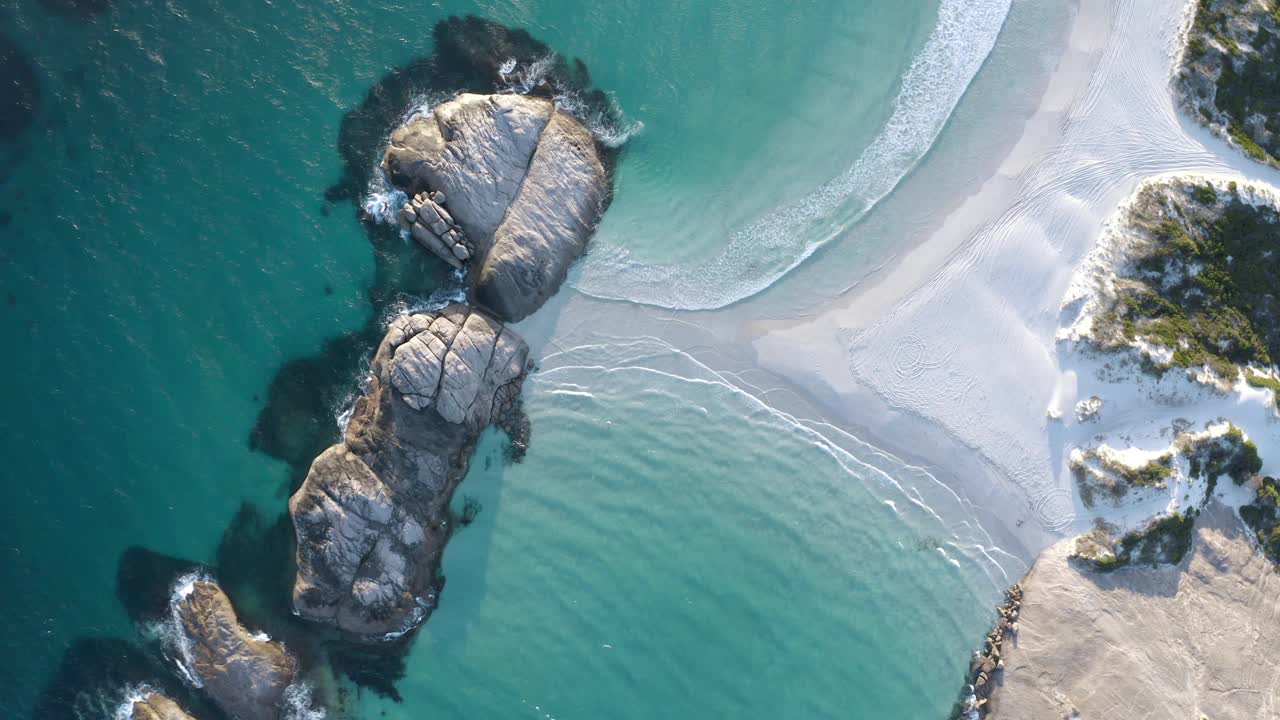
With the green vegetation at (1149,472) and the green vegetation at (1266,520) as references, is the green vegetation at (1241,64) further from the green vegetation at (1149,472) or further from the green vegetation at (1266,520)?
the green vegetation at (1266,520)

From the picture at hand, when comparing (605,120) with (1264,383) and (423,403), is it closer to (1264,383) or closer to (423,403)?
(423,403)

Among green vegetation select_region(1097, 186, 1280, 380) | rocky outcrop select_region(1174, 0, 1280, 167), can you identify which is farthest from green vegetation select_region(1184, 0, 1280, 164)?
green vegetation select_region(1097, 186, 1280, 380)

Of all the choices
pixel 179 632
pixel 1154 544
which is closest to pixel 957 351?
pixel 1154 544

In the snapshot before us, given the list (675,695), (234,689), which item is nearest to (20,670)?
(234,689)

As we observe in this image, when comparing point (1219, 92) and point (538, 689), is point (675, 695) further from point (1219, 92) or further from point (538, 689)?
point (1219, 92)

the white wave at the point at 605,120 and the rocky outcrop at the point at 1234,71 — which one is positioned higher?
the rocky outcrop at the point at 1234,71

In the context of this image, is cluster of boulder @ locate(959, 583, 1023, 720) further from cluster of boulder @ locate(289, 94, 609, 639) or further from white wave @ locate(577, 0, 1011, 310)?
cluster of boulder @ locate(289, 94, 609, 639)

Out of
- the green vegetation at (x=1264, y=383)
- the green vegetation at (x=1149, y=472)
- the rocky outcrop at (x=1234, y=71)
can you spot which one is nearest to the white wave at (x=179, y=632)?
the green vegetation at (x=1149, y=472)
